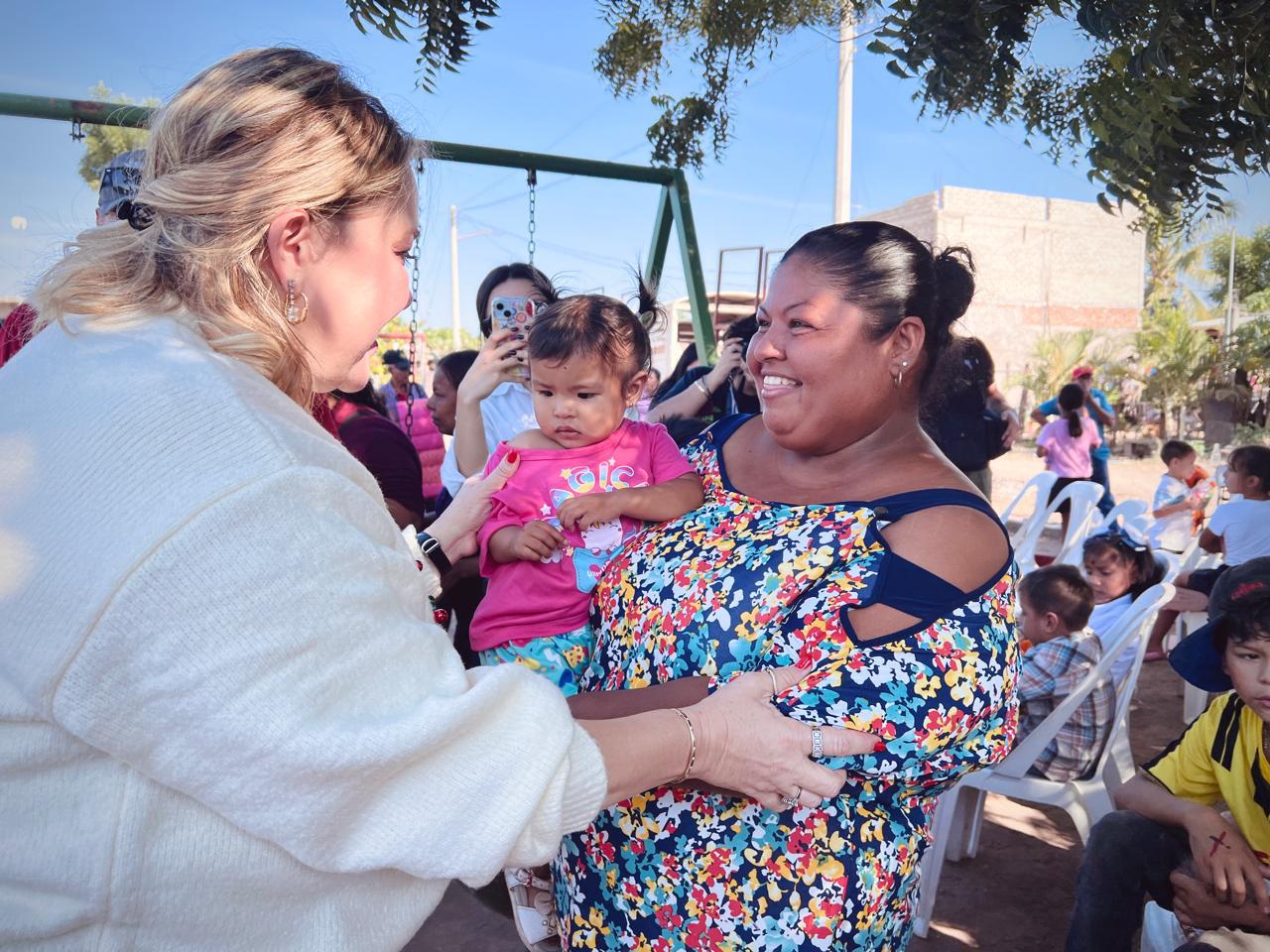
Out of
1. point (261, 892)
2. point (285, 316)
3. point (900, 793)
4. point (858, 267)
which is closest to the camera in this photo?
point (261, 892)

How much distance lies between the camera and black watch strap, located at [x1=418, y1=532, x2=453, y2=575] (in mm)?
2680

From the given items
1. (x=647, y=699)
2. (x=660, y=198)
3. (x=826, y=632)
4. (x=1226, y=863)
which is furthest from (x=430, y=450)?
(x=1226, y=863)

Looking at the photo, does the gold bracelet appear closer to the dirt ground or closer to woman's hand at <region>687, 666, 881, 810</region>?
woman's hand at <region>687, 666, 881, 810</region>

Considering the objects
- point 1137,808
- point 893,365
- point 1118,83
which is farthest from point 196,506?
point 1137,808

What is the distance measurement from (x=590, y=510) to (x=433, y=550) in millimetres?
513

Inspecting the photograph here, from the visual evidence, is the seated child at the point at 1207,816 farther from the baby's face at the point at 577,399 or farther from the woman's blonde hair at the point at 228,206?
the woman's blonde hair at the point at 228,206

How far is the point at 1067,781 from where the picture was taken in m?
3.83

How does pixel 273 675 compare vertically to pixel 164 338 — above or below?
below

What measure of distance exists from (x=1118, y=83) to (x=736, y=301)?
14415 millimetres

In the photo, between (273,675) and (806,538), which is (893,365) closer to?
(806,538)

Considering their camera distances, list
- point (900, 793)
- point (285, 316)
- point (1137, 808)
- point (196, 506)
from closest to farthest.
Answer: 1. point (196, 506)
2. point (285, 316)
3. point (900, 793)
4. point (1137, 808)

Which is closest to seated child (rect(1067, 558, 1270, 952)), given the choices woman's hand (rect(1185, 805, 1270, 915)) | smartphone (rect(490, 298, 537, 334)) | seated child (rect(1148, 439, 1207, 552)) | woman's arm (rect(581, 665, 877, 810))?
woman's hand (rect(1185, 805, 1270, 915))

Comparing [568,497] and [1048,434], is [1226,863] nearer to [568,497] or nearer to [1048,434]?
[568,497]

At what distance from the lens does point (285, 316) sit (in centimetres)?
143
